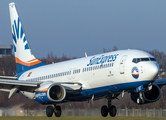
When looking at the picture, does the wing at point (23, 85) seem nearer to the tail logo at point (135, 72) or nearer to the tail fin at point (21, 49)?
the tail logo at point (135, 72)

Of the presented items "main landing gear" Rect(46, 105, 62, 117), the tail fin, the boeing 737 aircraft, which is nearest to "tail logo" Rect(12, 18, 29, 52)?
the tail fin

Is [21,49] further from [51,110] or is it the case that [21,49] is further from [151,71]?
[151,71]

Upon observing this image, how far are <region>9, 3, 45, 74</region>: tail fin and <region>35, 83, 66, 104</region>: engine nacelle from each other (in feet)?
28.4

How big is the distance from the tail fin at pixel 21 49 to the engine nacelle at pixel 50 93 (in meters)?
8.67

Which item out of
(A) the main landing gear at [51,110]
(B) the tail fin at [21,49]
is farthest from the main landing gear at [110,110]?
(B) the tail fin at [21,49]

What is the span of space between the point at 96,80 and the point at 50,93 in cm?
397

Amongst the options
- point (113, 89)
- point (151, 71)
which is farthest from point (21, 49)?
point (151, 71)

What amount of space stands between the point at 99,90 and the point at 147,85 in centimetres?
422

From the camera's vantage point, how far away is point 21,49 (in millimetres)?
38281

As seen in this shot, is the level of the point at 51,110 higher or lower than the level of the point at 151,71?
lower

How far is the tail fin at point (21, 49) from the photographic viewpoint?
3725 centimetres

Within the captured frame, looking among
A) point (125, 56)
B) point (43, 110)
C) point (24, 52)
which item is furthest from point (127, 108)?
point (125, 56)

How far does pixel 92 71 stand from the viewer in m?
27.1

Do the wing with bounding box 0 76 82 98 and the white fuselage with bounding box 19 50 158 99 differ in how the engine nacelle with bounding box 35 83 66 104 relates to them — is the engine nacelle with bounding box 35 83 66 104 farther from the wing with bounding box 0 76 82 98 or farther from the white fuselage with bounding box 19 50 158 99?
the white fuselage with bounding box 19 50 158 99
